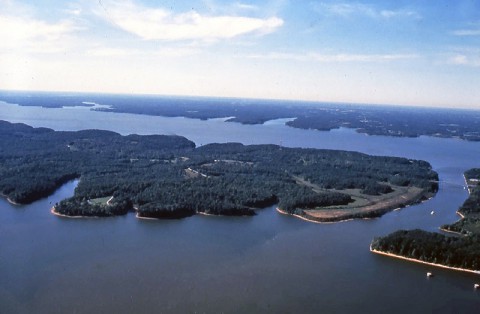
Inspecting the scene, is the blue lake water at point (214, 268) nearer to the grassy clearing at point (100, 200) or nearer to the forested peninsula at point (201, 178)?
the forested peninsula at point (201, 178)

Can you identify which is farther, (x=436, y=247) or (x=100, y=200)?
(x=100, y=200)

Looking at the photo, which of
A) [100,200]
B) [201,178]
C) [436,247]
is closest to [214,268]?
[436,247]

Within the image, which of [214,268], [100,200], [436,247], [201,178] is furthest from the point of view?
[201,178]

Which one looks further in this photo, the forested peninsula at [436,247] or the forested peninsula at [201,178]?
the forested peninsula at [201,178]

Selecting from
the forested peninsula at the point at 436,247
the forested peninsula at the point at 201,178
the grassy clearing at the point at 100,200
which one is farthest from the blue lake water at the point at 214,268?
the grassy clearing at the point at 100,200

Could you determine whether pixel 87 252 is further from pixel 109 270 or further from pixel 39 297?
pixel 39 297

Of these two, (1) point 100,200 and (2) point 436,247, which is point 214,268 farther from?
(1) point 100,200
